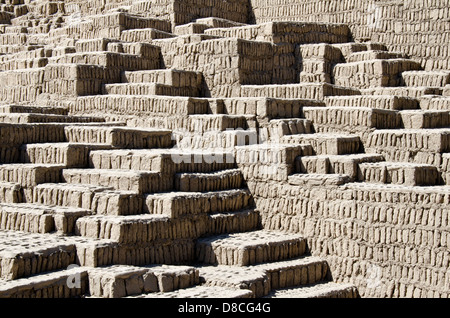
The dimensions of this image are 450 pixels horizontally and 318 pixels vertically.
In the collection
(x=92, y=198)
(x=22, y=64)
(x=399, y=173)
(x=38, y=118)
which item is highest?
(x=22, y=64)

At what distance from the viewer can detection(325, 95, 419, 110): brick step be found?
1020 cm

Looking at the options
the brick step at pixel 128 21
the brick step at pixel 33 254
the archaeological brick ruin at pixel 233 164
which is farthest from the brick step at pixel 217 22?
the brick step at pixel 33 254

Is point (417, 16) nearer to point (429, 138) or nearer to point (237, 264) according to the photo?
point (429, 138)

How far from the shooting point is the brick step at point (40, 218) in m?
7.67

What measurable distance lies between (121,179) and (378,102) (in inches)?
155

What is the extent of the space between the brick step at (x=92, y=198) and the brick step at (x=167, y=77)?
137 inches

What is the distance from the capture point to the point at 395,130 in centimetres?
938

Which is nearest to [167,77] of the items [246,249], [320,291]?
[246,249]

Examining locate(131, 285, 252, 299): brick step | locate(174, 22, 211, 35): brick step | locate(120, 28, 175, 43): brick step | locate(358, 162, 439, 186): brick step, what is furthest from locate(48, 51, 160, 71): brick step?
locate(131, 285, 252, 299): brick step

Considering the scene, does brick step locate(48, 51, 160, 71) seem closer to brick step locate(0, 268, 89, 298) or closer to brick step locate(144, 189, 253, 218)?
brick step locate(144, 189, 253, 218)

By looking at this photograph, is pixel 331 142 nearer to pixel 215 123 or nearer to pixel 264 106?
pixel 264 106

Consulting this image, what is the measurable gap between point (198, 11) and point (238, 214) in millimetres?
6646

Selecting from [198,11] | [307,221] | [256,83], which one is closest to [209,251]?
[307,221]

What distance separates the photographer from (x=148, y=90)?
1112 centimetres
